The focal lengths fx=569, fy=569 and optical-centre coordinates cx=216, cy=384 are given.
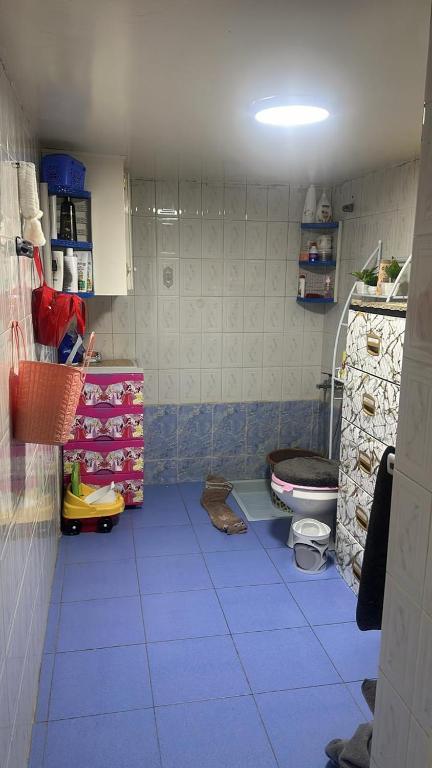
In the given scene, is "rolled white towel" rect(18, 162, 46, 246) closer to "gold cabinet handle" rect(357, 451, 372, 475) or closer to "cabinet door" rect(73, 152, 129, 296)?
"cabinet door" rect(73, 152, 129, 296)

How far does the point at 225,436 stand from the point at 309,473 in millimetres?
1120

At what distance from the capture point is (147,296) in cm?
393


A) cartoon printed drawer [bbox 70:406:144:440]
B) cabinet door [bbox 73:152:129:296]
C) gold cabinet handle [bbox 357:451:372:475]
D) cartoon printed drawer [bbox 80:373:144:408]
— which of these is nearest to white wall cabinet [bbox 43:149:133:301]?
cabinet door [bbox 73:152:129:296]

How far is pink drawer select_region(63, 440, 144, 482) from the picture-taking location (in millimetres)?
3523

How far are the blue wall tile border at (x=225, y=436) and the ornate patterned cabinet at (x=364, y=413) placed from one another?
1312mm

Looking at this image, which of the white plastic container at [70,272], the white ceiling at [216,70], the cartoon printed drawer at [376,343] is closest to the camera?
the white ceiling at [216,70]

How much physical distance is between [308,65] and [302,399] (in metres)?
2.83

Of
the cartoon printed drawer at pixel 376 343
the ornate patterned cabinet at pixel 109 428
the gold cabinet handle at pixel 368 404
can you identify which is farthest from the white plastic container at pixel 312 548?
the ornate patterned cabinet at pixel 109 428

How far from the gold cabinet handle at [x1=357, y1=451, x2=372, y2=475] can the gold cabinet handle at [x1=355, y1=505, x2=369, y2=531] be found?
0.20m

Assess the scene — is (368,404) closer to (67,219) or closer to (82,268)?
(82,268)

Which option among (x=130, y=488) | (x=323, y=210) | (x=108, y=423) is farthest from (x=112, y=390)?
(x=323, y=210)

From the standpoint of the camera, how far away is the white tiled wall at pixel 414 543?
3.17 ft

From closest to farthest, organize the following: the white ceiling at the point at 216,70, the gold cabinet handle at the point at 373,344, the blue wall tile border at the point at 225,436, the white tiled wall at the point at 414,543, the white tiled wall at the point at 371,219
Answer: the white tiled wall at the point at 414,543 → the white ceiling at the point at 216,70 → the gold cabinet handle at the point at 373,344 → the white tiled wall at the point at 371,219 → the blue wall tile border at the point at 225,436

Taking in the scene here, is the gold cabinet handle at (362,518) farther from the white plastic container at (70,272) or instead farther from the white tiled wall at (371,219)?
the white plastic container at (70,272)
